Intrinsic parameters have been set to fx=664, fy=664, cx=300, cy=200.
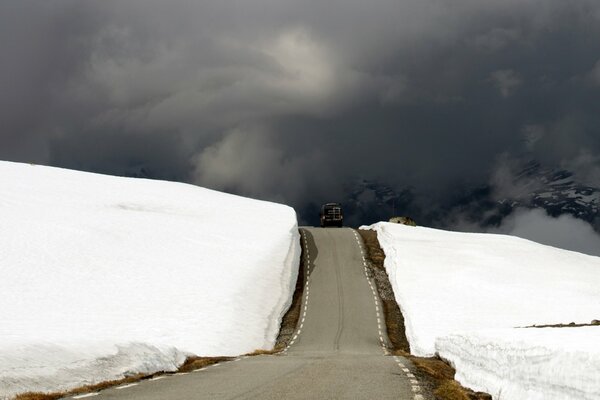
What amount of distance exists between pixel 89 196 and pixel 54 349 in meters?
64.4

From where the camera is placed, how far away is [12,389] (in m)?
16.0

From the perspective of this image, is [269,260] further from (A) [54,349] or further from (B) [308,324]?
(A) [54,349]

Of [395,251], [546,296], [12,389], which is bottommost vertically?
[12,389]

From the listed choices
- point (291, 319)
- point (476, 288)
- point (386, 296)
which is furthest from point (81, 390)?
point (476, 288)

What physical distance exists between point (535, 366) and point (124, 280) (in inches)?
1599

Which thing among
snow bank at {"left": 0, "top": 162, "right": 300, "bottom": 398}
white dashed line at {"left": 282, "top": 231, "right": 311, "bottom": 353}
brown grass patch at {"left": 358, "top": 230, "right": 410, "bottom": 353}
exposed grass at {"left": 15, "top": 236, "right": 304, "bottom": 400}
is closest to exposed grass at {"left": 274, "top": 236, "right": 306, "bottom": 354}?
exposed grass at {"left": 15, "top": 236, "right": 304, "bottom": 400}

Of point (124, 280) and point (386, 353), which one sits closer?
point (386, 353)

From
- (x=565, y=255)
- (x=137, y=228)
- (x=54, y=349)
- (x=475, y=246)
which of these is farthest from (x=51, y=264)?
(x=565, y=255)

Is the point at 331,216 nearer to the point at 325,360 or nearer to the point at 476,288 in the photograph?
the point at 476,288

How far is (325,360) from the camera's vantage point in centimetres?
2512

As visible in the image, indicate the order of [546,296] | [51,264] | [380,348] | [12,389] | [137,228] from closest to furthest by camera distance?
[12,389], [380,348], [51,264], [546,296], [137,228]

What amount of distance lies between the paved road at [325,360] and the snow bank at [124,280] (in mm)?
2654

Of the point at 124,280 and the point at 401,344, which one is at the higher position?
the point at 124,280

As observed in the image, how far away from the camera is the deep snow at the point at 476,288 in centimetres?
2723
